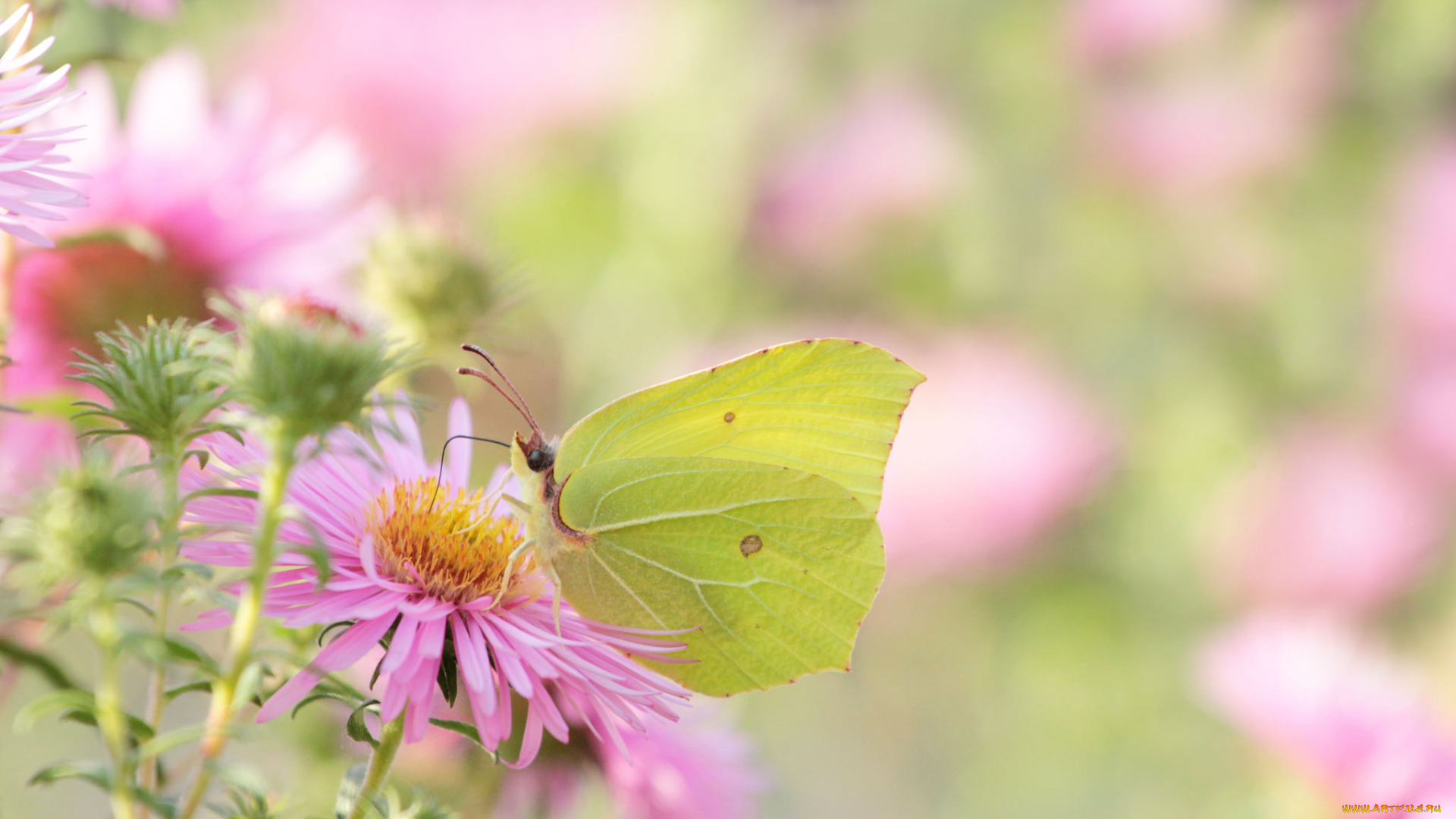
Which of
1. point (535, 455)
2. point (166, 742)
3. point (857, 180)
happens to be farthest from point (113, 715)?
point (857, 180)

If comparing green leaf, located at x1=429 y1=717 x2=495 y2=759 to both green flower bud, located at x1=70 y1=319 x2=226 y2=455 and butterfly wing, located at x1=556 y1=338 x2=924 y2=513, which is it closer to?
green flower bud, located at x1=70 y1=319 x2=226 y2=455

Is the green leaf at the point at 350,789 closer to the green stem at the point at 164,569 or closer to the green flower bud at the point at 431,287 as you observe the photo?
the green stem at the point at 164,569

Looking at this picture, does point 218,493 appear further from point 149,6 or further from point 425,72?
point 425,72

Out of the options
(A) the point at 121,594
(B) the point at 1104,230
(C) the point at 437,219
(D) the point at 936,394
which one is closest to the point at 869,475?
(C) the point at 437,219

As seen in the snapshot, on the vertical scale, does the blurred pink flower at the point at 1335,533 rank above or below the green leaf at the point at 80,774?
above

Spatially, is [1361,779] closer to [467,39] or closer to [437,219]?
[437,219]

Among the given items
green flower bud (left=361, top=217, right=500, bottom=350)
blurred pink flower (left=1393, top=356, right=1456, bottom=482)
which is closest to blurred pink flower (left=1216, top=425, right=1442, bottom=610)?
blurred pink flower (left=1393, top=356, right=1456, bottom=482)

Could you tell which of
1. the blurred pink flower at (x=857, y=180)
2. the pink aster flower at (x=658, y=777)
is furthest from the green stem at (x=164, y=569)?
the blurred pink flower at (x=857, y=180)
